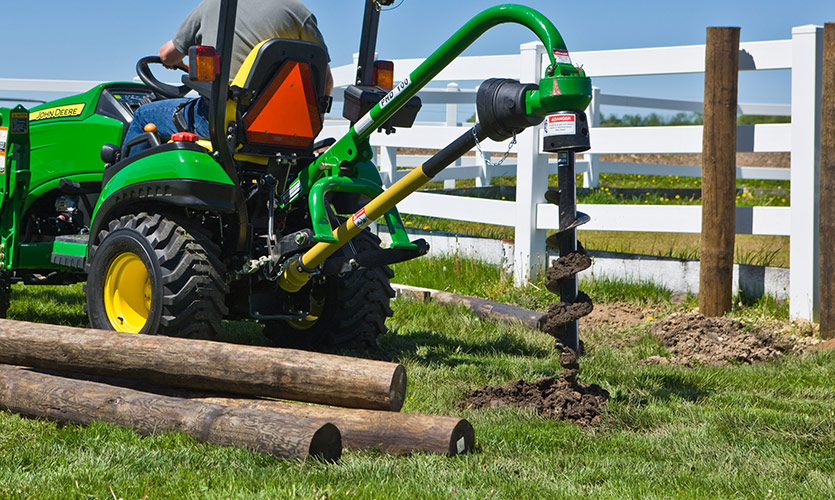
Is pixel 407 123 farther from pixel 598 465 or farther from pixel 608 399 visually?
pixel 598 465

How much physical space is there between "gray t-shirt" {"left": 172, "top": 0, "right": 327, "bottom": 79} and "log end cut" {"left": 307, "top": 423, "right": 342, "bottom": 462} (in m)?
2.36

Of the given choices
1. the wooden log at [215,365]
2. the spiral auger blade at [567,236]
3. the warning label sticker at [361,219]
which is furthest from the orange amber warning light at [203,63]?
the spiral auger blade at [567,236]

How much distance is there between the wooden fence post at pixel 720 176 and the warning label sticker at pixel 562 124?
2926 mm

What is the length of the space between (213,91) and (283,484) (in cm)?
235

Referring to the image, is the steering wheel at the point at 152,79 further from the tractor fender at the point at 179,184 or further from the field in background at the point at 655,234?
the field in background at the point at 655,234

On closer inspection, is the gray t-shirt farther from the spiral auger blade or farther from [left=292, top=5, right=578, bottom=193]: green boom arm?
the spiral auger blade

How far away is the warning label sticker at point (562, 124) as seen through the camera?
412cm

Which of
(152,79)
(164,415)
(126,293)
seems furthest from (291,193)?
(164,415)

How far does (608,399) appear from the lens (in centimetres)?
449

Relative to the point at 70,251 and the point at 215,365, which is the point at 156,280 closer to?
the point at 215,365

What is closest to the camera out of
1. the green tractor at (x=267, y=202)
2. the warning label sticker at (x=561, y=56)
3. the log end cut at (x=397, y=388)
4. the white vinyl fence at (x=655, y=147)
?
the log end cut at (x=397, y=388)

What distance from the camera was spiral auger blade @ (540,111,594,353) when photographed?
4152 millimetres

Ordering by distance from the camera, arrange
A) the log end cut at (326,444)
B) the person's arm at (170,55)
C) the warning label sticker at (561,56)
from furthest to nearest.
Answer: the person's arm at (170,55) < the warning label sticker at (561,56) < the log end cut at (326,444)

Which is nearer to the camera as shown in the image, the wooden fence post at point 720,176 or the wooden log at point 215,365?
the wooden log at point 215,365
